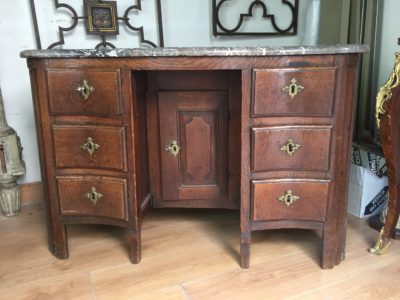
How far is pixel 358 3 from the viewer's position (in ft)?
6.39

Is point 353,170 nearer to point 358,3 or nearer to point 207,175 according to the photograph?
point 207,175

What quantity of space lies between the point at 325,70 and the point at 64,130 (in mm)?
869

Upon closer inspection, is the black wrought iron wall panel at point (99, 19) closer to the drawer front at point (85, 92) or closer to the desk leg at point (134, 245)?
the drawer front at point (85, 92)

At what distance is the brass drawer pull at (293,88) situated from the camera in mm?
1172

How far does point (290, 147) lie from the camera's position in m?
1.23

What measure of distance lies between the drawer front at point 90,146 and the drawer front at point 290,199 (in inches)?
18.5

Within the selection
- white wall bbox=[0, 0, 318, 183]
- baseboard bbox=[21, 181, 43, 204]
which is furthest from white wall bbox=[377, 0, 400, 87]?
baseboard bbox=[21, 181, 43, 204]

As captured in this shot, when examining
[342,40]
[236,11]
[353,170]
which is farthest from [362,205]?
[236,11]

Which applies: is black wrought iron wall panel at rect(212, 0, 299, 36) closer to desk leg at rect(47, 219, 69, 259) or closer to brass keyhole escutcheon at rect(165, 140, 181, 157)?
brass keyhole escutcheon at rect(165, 140, 181, 157)

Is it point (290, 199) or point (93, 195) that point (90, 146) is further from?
point (290, 199)

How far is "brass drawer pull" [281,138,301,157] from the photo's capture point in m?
1.23

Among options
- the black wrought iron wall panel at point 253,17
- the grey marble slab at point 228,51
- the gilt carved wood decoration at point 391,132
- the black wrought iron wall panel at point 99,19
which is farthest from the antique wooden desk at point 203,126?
the black wrought iron wall panel at point 253,17

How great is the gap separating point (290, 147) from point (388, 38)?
917 mm

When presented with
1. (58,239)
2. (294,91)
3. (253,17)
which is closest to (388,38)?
(253,17)
